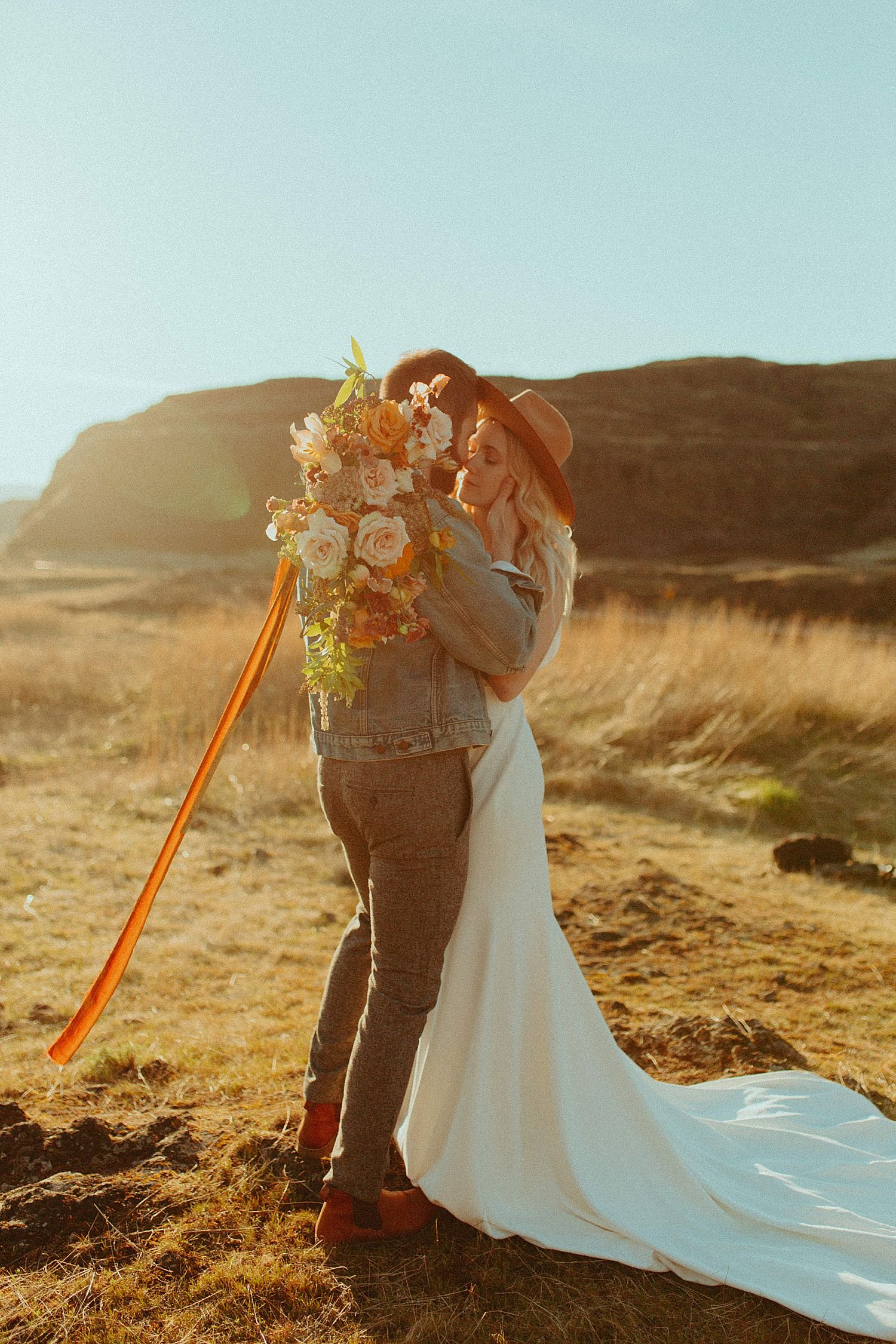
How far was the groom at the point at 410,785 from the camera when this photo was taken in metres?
1.95

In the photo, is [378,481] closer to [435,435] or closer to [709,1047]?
[435,435]

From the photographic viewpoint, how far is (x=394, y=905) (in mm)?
2068

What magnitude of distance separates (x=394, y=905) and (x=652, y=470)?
62187mm

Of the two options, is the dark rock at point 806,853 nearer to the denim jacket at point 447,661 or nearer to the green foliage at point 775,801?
the green foliage at point 775,801

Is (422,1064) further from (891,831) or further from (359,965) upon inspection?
(891,831)

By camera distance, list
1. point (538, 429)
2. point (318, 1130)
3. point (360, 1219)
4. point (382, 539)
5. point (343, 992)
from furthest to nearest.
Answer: point (318, 1130) → point (343, 992) → point (538, 429) → point (360, 1219) → point (382, 539)

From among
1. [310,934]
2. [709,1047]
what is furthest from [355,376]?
[310,934]

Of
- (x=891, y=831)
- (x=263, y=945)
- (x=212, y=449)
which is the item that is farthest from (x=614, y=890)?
(x=212, y=449)

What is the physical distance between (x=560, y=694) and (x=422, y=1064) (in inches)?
265

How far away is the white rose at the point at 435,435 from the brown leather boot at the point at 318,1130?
5.63 feet

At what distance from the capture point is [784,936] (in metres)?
4.66

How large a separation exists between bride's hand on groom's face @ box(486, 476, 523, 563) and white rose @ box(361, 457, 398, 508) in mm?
470

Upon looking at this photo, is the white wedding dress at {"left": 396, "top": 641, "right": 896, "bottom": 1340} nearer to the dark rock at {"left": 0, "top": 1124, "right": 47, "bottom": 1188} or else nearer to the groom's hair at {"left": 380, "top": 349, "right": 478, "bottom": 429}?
the groom's hair at {"left": 380, "top": 349, "right": 478, "bottom": 429}

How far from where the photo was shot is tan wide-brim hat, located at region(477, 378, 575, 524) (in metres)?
2.20
